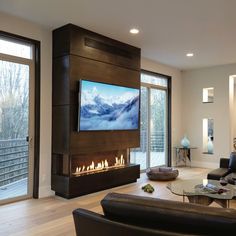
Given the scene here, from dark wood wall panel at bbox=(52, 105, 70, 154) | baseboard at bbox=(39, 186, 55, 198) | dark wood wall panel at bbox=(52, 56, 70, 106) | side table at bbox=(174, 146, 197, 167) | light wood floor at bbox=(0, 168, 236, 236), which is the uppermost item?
dark wood wall panel at bbox=(52, 56, 70, 106)

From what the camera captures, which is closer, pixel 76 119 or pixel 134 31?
pixel 76 119

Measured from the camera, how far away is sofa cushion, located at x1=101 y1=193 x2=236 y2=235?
132 cm

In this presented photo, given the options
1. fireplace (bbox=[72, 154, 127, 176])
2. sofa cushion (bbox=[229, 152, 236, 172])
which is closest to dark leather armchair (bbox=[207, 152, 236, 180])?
sofa cushion (bbox=[229, 152, 236, 172])

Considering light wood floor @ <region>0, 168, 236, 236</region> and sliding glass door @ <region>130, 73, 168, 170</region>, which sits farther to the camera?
sliding glass door @ <region>130, 73, 168, 170</region>

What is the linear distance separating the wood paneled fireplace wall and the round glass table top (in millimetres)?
1626

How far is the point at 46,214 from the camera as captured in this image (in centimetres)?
368

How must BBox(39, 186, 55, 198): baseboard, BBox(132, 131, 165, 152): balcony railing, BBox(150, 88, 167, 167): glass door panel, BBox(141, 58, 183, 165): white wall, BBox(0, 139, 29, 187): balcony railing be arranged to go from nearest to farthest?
BBox(0, 139, 29, 187): balcony railing → BBox(39, 186, 55, 198): baseboard → BBox(132, 131, 165, 152): balcony railing → BBox(150, 88, 167, 167): glass door panel → BBox(141, 58, 183, 165): white wall

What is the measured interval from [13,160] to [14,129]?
1.62 ft

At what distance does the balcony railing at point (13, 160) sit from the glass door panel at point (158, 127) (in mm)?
3786

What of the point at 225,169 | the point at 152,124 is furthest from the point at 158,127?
the point at 225,169

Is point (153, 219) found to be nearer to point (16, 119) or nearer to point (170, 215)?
point (170, 215)

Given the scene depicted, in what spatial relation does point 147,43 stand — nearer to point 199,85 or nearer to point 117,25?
point 117,25

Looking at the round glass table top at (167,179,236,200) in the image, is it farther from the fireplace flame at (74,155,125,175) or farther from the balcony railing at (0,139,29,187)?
the balcony railing at (0,139,29,187)

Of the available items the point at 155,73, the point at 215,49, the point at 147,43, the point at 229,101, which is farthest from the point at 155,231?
the point at 229,101
